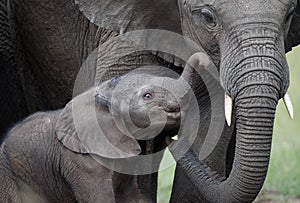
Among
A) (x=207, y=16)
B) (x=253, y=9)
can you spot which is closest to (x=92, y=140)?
(x=207, y=16)

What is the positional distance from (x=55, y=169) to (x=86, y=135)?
0.24 m

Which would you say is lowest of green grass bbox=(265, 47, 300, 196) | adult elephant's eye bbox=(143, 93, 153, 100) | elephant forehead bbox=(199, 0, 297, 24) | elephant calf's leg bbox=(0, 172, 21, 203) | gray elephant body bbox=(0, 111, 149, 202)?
green grass bbox=(265, 47, 300, 196)

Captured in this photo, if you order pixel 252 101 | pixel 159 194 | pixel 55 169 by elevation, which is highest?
pixel 252 101

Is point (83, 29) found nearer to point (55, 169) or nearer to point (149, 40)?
point (149, 40)

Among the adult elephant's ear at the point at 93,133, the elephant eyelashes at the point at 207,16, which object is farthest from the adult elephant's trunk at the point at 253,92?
the adult elephant's ear at the point at 93,133

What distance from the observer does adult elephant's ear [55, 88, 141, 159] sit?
21.0 ft

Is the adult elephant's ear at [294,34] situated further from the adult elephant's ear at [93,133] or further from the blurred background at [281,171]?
the blurred background at [281,171]

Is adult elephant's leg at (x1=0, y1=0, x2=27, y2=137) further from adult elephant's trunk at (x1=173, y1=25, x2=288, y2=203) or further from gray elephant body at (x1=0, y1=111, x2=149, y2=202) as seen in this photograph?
adult elephant's trunk at (x1=173, y1=25, x2=288, y2=203)

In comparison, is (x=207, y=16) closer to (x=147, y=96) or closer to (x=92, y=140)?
(x=147, y=96)

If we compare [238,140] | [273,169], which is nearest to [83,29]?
[238,140]

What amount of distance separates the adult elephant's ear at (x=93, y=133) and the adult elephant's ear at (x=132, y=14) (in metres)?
0.53

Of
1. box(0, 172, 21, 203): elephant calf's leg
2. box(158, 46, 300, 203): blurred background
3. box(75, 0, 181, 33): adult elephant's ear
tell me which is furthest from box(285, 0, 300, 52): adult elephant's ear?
box(158, 46, 300, 203): blurred background

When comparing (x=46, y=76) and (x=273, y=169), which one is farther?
(x=273, y=169)

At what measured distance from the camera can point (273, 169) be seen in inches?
377
